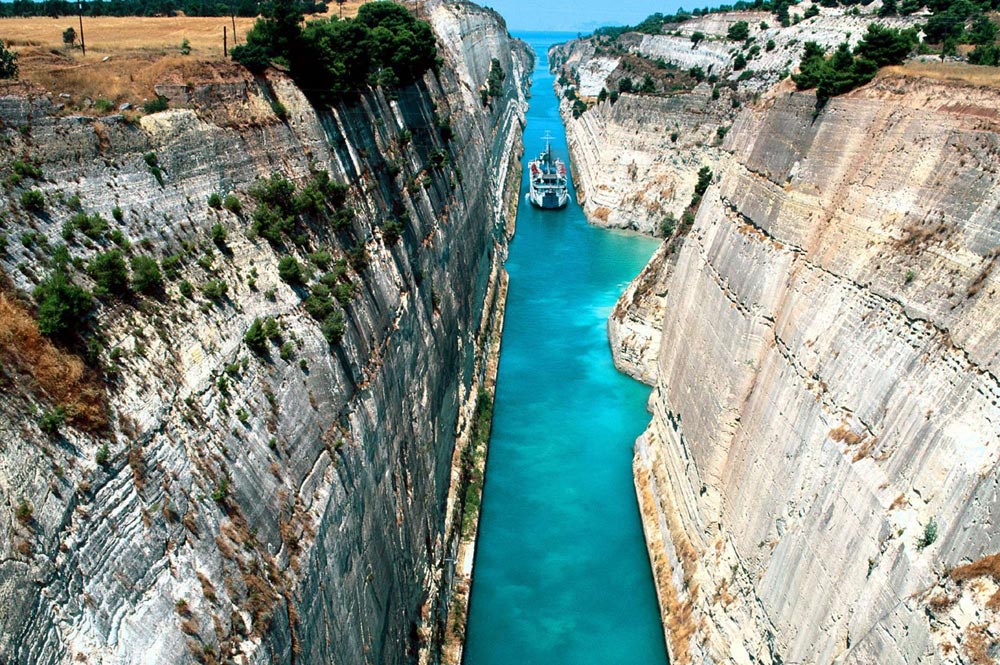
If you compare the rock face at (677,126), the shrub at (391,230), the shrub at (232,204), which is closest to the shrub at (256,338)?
the shrub at (232,204)

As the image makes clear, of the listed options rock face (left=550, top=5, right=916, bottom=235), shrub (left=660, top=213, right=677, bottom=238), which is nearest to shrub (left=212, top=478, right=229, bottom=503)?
shrub (left=660, top=213, right=677, bottom=238)

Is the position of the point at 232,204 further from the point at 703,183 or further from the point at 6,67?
the point at 703,183

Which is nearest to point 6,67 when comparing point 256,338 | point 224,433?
point 256,338

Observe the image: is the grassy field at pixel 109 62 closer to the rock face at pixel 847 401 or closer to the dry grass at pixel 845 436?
the rock face at pixel 847 401

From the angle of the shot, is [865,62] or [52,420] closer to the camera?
[52,420]

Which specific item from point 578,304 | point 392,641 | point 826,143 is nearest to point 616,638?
point 392,641

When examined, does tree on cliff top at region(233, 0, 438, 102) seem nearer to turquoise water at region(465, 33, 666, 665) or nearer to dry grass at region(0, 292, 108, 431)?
dry grass at region(0, 292, 108, 431)
